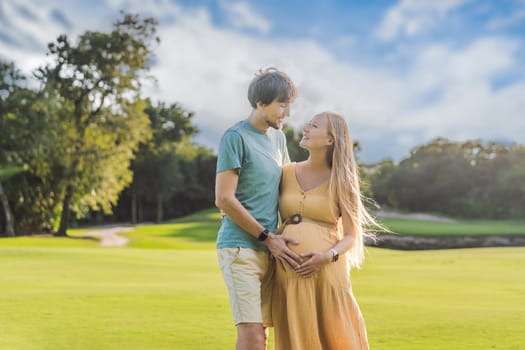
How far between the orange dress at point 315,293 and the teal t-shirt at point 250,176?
0.17m

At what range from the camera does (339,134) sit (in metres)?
4.39

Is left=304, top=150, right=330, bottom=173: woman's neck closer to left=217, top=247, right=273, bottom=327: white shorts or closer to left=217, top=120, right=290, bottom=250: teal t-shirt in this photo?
left=217, top=120, right=290, bottom=250: teal t-shirt

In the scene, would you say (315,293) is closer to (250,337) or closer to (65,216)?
(250,337)

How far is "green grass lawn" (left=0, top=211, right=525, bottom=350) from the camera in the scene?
22.3ft

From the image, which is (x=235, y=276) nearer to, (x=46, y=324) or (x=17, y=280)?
(x=46, y=324)

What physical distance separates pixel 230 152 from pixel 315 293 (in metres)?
1.08

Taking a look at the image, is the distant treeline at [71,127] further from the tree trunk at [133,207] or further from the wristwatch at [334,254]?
the wristwatch at [334,254]

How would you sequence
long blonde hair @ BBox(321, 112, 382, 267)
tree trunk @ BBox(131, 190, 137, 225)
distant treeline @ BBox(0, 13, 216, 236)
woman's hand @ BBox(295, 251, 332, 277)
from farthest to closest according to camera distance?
1. tree trunk @ BBox(131, 190, 137, 225)
2. distant treeline @ BBox(0, 13, 216, 236)
3. long blonde hair @ BBox(321, 112, 382, 267)
4. woman's hand @ BBox(295, 251, 332, 277)

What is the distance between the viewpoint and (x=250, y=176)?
4301 mm

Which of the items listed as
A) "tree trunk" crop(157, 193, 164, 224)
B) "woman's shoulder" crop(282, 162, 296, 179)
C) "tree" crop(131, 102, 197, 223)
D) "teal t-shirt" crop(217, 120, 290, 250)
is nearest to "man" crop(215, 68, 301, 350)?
"teal t-shirt" crop(217, 120, 290, 250)

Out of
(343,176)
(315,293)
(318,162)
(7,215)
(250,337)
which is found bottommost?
(250,337)

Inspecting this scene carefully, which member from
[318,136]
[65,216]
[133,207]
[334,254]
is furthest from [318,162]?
[133,207]

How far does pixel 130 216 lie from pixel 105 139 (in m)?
22.4

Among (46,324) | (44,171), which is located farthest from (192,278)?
(44,171)
